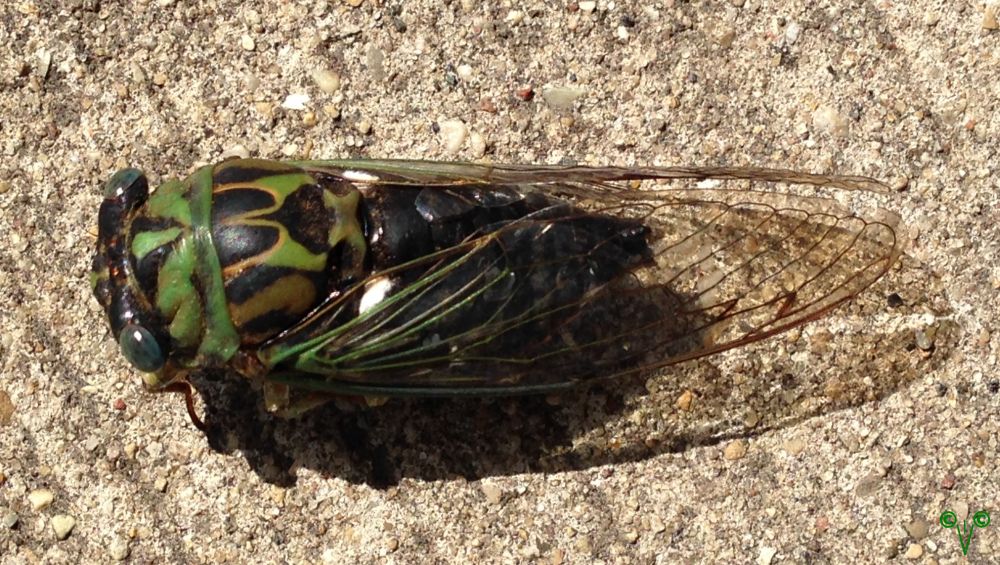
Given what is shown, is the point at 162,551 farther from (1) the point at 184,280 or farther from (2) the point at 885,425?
(2) the point at 885,425

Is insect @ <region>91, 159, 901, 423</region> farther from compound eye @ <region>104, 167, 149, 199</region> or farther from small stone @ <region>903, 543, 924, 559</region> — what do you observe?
small stone @ <region>903, 543, 924, 559</region>

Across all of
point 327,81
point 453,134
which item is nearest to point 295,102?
point 327,81

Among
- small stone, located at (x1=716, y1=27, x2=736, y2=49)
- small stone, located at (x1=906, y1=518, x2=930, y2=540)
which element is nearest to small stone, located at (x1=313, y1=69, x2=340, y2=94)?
small stone, located at (x1=716, y1=27, x2=736, y2=49)

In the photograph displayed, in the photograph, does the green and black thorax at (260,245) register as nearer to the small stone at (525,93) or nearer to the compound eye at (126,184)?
the compound eye at (126,184)

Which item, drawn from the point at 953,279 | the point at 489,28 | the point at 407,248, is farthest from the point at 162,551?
the point at 953,279

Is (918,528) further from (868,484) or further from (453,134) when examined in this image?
(453,134)

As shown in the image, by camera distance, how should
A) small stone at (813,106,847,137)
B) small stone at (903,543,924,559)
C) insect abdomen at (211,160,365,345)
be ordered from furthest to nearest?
small stone at (813,106,847,137) < small stone at (903,543,924,559) < insect abdomen at (211,160,365,345)
